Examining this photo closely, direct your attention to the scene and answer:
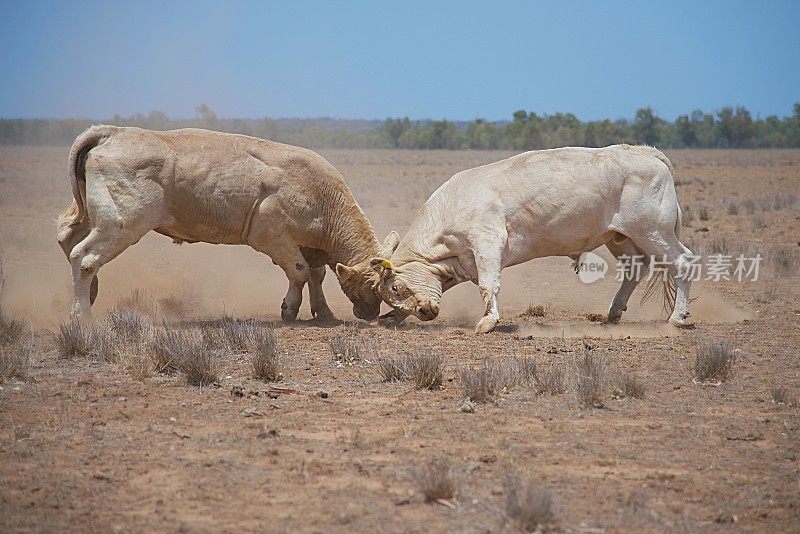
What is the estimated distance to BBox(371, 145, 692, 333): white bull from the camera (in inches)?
486

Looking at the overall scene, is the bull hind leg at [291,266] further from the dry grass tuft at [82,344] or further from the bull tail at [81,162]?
the dry grass tuft at [82,344]

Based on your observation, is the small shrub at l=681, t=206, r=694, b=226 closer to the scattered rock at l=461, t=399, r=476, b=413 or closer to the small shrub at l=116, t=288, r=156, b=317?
the small shrub at l=116, t=288, r=156, b=317

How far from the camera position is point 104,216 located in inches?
461

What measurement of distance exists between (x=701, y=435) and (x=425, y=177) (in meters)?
37.6

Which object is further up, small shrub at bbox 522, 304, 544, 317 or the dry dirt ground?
small shrub at bbox 522, 304, 544, 317

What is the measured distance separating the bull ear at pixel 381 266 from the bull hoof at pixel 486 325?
1309 millimetres

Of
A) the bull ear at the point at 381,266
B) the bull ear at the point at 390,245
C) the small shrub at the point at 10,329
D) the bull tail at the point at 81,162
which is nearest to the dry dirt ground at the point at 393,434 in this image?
the small shrub at the point at 10,329

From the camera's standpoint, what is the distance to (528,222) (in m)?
12.4

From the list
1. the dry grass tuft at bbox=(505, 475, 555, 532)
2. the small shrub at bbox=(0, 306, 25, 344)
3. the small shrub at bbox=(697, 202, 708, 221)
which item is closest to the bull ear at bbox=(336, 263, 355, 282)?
the small shrub at bbox=(0, 306, 25, 344)

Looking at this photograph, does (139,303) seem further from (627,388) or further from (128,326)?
(627,388)

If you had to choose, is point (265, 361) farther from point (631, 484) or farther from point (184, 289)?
point (184, 289)

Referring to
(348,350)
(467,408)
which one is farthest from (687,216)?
(467,408)

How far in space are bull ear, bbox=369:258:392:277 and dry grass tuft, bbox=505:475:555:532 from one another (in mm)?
6495

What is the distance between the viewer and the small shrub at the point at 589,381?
28.1 feet
